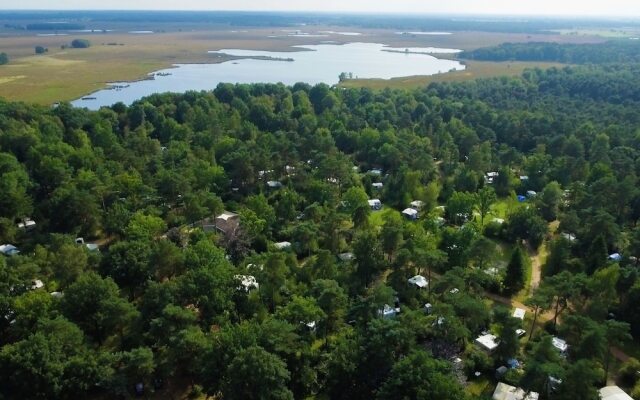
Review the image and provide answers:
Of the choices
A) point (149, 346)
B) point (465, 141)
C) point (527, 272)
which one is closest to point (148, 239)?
point (149, 346)

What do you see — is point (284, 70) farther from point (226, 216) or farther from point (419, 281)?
point (419, 281)

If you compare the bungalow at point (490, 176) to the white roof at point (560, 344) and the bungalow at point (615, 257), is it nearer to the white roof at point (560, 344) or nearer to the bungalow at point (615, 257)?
the bungalow at point (615, 257)

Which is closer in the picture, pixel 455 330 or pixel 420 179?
pixel 455 330

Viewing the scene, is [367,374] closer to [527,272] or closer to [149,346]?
[149,346]

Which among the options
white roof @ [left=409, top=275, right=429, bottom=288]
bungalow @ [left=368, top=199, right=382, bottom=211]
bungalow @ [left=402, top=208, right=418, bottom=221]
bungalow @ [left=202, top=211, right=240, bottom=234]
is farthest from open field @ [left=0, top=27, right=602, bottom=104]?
white roof @ [left=409, top=275, right=429, bottom=288]

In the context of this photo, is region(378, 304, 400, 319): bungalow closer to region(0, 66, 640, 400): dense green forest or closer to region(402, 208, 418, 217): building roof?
region(0, 66, 640, 400): dense green forest

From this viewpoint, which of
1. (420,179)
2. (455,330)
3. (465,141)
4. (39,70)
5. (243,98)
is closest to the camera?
(455,330)
